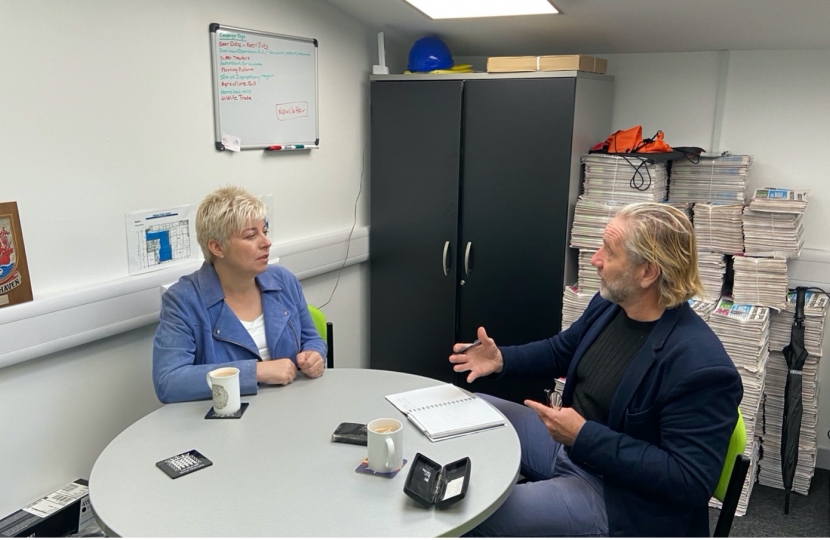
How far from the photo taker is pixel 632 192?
2971 millimetres

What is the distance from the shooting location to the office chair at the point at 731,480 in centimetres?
158

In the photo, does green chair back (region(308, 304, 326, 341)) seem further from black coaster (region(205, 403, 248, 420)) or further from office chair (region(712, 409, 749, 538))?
office chair (region(712, 409, 749, 538))

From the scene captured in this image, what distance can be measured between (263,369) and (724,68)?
2.57m

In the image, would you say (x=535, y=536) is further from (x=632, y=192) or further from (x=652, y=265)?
(x=632, y=192)

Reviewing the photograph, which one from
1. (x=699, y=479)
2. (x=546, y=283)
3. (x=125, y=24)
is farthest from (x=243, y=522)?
(x=546, y=283)

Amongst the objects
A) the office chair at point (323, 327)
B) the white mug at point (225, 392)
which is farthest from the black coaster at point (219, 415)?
the office chair at point (323, 327)

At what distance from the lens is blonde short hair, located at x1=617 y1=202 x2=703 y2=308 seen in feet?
5.90

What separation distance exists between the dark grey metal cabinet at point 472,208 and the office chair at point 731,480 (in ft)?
4.80

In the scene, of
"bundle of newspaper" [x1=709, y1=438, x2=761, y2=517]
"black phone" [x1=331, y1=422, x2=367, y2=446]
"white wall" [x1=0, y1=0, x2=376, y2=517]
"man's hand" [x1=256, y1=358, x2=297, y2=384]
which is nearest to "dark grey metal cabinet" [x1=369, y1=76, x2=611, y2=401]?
"white wall" [x1=0, y1=0, x2=376, y2=517]

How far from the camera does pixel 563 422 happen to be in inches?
69.0

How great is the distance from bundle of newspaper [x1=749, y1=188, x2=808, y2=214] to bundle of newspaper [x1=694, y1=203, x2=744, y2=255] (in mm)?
93

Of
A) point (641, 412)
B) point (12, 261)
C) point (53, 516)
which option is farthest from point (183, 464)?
point (641, 412)

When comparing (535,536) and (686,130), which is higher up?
(686,130)

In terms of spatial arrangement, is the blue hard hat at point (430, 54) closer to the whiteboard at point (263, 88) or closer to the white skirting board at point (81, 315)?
the whiteboard at point (263, 88)
